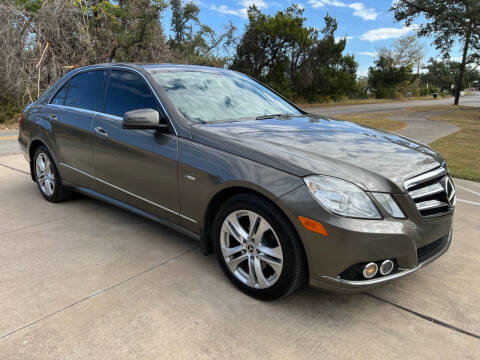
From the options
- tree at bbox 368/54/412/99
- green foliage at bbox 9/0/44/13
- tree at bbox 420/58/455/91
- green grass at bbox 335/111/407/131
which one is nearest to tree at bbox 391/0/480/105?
green grass at bbox 335/111/407/131

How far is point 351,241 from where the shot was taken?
220 centimetres

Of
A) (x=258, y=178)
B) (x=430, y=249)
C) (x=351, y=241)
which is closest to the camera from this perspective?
(x=351, y=241)

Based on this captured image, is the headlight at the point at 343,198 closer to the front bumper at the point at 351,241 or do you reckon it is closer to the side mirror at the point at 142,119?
the front bumper at the point at 351,241

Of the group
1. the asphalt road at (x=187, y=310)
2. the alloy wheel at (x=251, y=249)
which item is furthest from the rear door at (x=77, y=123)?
the alloy wheel at (x=251, y=249)

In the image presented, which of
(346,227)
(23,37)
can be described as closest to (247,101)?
(346,227)

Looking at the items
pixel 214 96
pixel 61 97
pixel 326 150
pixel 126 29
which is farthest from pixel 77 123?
pixel 126 29

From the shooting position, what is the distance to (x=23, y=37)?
13.6 m

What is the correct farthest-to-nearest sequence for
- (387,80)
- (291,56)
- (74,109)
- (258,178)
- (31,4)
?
(387,80), (291,56), (31,4), (74,109), (258,178)

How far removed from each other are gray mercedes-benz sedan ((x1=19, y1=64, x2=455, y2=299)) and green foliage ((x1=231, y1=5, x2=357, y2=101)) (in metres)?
28.2

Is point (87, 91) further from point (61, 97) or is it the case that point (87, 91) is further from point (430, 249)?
point (430, 249)

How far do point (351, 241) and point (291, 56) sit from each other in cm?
3232

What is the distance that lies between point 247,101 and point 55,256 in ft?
7.16

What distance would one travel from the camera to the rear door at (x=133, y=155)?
3080mm

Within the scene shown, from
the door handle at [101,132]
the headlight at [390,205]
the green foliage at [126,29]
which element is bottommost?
the headlight at [390,205]
